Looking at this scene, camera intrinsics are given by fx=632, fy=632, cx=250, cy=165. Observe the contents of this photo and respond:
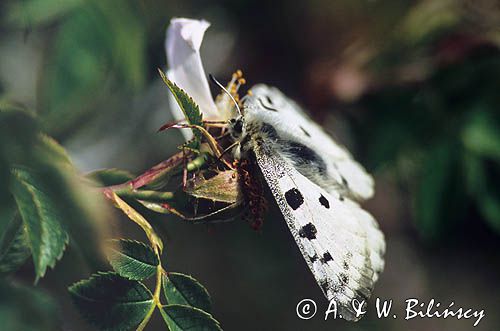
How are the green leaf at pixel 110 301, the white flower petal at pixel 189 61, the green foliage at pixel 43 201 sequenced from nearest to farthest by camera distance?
the green foliage at pixel 43 201 < the green leaf at pixel 110 301 < the white flower petal at pixel 189 61

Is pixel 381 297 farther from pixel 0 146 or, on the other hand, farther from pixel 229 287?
pixel 0 146

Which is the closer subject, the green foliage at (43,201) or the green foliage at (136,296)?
the green foliage at (43,201)

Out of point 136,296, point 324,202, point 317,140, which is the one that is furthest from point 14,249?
point 317,140

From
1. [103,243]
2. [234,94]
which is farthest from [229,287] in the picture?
[103,243]

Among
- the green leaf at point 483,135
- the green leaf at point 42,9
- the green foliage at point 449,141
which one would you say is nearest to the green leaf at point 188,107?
the green leaf at point 42,9

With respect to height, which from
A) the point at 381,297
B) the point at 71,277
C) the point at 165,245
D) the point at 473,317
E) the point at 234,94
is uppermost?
the point at 473,317

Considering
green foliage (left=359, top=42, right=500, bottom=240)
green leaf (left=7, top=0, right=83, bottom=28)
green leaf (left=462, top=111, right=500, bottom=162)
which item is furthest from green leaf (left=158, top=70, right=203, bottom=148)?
green leaf (left=462, top=111, right=500, bottom=162)

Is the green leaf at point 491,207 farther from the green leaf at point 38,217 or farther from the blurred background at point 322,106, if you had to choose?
the green leaf at point 38,217
